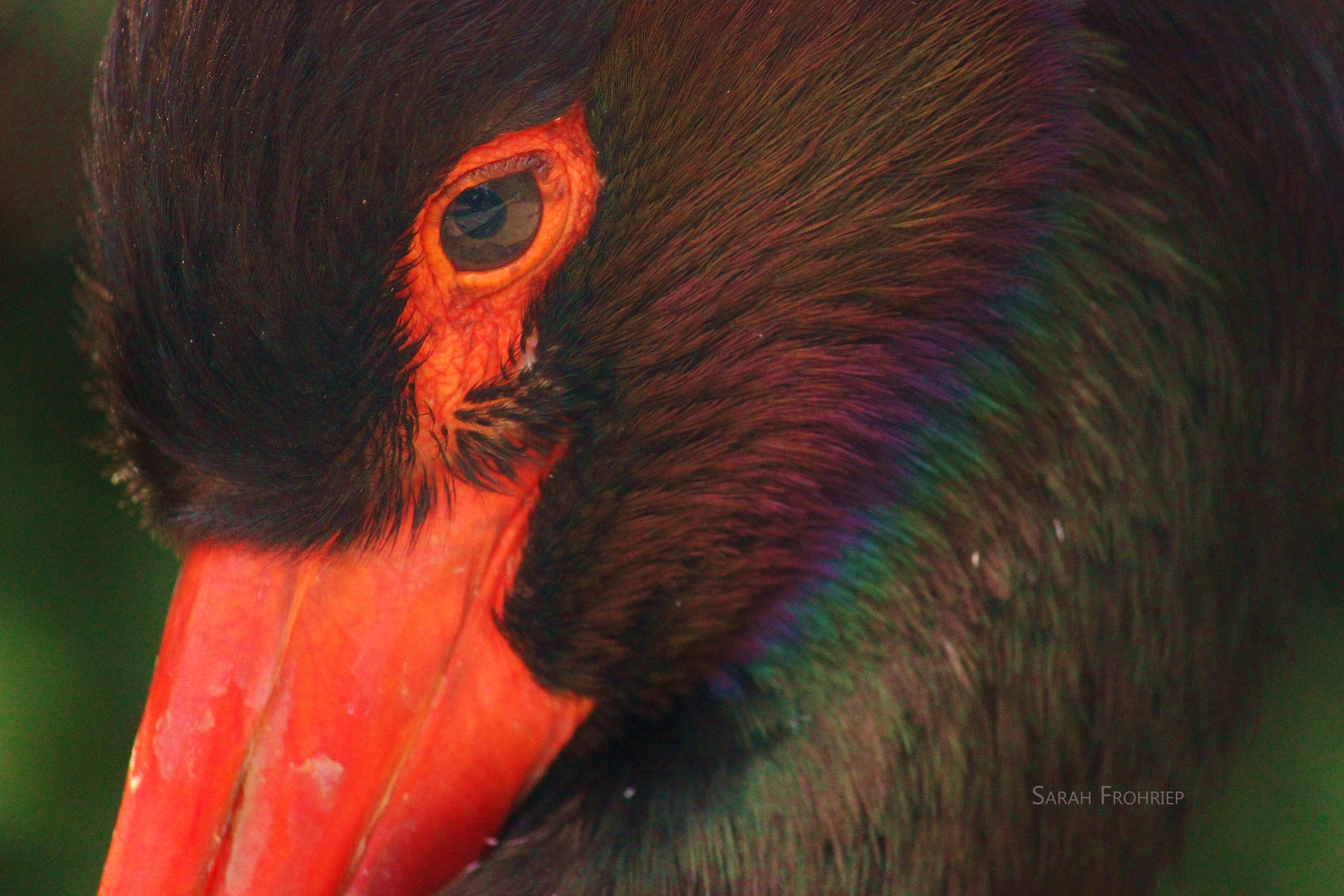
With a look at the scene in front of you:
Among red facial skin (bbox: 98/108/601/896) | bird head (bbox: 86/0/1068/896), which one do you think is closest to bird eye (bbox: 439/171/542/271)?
bird head (bbox: 86/0/1068/896)

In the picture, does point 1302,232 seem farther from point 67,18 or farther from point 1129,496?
point 67,18

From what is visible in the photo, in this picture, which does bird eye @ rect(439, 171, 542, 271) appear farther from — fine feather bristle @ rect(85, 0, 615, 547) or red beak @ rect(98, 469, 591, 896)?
red beak @ rect(98, 469, 591, 896)

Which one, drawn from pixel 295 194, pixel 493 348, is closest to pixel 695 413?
pixel 493 348

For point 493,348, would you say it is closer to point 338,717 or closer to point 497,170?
point 497,170

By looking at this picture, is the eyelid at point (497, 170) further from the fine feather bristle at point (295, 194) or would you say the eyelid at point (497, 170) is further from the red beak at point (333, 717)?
the red beak at point (333, 717)

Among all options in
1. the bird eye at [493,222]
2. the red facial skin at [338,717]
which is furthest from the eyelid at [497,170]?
the red facial skin at [338,717]

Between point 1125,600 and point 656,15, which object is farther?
point 1125,600

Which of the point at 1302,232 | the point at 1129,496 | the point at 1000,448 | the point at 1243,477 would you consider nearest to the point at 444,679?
the point at 1000,448

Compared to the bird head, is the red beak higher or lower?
lower
